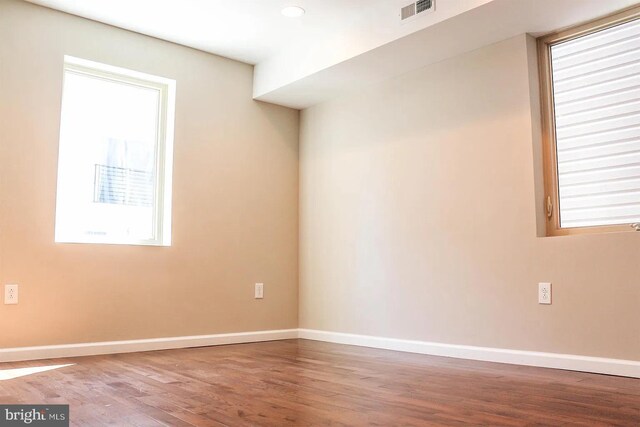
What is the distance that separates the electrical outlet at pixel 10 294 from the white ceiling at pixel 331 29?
1.79 metres

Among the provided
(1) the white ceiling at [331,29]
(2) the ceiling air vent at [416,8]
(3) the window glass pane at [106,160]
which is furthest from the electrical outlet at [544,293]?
(3) the window glass pane at [106,160]

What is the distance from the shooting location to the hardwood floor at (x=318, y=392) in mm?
1873

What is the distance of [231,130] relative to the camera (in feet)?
14.1

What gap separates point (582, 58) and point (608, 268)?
47.6 inches

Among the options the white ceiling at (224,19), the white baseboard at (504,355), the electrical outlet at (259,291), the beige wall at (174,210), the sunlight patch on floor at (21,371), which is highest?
the white ceiling at (224,19)

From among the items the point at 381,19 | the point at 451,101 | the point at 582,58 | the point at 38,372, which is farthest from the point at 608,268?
the point at 38,372

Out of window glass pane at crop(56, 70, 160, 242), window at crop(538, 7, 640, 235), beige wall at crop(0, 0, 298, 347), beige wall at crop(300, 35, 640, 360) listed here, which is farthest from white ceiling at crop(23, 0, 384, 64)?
window at crop(538, 7, 640, 235)

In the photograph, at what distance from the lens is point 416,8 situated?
10.5ft

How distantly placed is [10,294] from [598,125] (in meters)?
3.53

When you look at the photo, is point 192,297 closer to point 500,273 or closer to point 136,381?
point 136,381

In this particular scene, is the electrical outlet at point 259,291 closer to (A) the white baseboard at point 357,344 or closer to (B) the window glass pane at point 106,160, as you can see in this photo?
(A) the white baseboard at point 357,344

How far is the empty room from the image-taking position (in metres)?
2.58

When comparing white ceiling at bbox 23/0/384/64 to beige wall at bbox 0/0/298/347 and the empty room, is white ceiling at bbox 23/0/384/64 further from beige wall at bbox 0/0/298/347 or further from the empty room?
beige wall at bbox 0/0/298/347

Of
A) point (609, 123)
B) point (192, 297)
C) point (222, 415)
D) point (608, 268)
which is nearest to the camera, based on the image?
point (222, 415)
